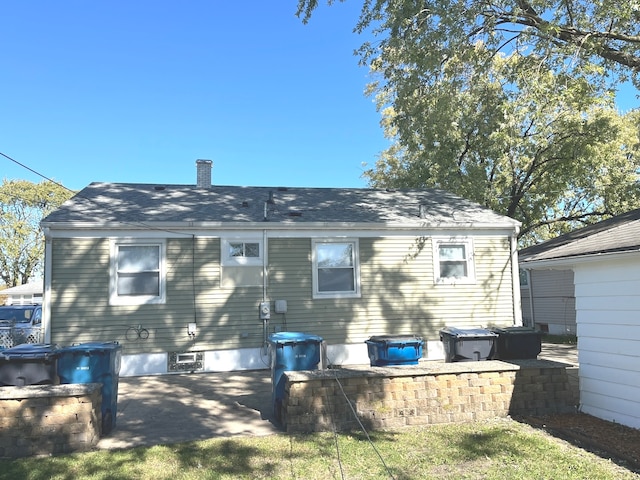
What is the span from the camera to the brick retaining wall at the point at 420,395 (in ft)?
18.0

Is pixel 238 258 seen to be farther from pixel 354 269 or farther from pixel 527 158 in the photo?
pixel 527 158

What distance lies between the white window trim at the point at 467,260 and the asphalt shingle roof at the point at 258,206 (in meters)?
0.41

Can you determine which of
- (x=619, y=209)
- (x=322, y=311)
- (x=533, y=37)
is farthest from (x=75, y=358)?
(x=619, y=209)

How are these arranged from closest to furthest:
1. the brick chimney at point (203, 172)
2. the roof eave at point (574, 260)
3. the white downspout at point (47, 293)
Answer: the roof eave at point (574, 260) → the white downspout at point (47, 293) → the brick chimney at point (203, 172)

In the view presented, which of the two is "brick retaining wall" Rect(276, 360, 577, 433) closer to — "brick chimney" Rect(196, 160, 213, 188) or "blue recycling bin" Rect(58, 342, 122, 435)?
"blue recycling bin" Rect(58, 342, 122, 435)

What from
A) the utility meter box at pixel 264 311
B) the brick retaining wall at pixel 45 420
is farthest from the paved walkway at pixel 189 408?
the utility meter box at pixel 264 311

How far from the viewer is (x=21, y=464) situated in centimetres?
456

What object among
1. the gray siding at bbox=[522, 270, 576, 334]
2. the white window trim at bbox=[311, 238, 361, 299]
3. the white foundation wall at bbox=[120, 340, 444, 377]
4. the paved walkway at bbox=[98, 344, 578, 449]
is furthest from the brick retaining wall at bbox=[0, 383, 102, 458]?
the gray siding at bbox=[522, 270, 576, 334]

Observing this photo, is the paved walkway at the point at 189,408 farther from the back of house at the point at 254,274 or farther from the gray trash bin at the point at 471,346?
the gray trash bin at the point at 471,346

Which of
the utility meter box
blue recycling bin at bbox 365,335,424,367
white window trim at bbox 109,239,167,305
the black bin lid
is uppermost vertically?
white window trim at bbox 109,239,167,305

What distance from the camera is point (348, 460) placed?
15.0 feet

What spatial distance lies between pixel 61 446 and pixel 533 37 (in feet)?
37.0

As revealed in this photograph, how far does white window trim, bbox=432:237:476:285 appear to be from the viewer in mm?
10930

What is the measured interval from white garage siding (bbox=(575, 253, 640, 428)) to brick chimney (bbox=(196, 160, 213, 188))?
958 centimetres
